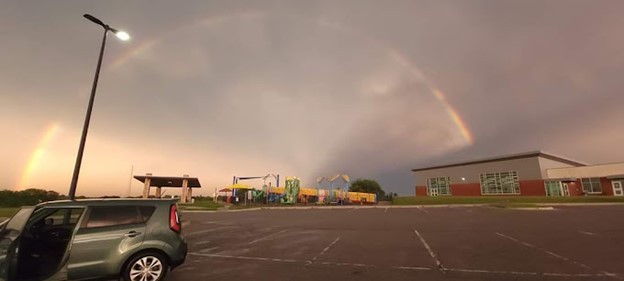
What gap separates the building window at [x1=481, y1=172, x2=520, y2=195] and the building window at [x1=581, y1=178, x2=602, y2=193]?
10.7 metres

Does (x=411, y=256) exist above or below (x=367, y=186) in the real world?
below

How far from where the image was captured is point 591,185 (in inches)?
2293

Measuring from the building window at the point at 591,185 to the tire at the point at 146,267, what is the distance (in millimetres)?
73194

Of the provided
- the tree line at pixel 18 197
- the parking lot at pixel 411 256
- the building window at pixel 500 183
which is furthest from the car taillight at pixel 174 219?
the building window at pixel 500 183

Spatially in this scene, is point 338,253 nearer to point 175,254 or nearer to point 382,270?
point 382,270

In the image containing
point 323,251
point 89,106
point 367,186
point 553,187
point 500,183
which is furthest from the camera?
point 367,186

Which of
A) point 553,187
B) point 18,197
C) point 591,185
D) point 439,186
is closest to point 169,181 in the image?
point 18,197

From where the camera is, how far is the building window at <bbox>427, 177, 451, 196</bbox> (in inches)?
3056

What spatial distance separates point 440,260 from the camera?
29.2ft

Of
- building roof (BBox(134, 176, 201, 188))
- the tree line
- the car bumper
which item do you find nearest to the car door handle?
the car bumper

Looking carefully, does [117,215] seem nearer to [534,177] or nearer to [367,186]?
[534,177]

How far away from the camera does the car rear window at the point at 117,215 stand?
6.32 meters

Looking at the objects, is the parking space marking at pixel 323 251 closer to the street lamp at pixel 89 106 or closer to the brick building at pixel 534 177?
the street lamp at pixel 89 106

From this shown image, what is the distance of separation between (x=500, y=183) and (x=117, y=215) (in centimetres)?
7274
